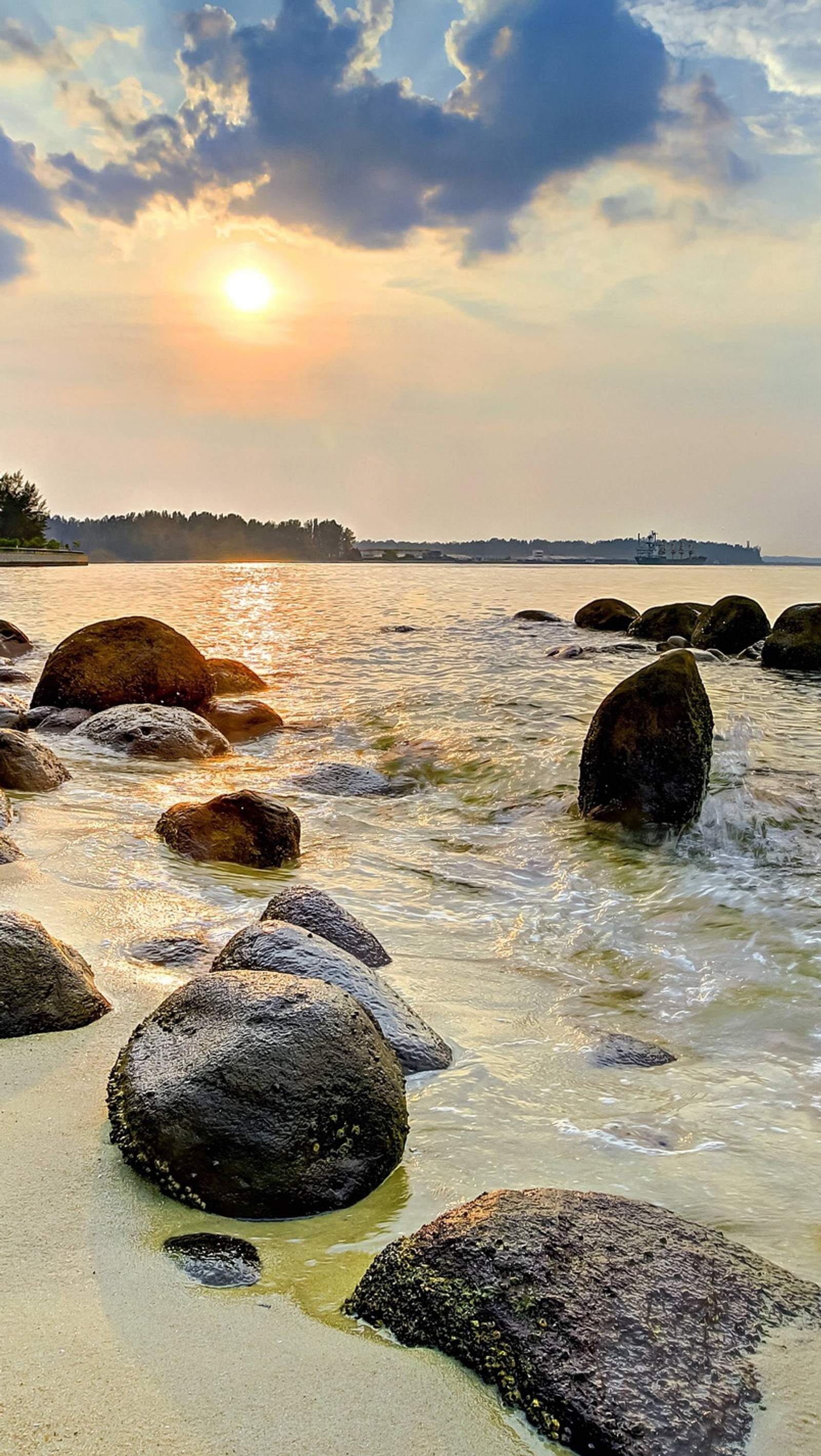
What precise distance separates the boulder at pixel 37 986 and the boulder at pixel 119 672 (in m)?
7.90

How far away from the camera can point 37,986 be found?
320 cm

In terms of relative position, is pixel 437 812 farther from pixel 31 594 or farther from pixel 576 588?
pixel 576 588

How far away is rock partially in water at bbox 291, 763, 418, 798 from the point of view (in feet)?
28.2

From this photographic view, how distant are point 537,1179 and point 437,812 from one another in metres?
5.42

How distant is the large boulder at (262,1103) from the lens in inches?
97.3

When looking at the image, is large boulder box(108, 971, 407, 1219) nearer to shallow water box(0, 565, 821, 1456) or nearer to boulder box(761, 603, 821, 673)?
shallow water box(0, 565, 821, 1456)

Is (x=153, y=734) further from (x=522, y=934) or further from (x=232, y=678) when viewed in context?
(x=522, y=934)

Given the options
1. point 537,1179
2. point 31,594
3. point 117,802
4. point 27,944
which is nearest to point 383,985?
point 537,1179

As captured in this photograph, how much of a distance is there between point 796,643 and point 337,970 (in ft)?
50.1

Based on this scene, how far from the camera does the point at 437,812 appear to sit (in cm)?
819

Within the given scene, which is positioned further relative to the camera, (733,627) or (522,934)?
(733,627)

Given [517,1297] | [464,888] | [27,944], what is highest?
[27,944]

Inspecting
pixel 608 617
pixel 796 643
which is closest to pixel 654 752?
pixel 796 643

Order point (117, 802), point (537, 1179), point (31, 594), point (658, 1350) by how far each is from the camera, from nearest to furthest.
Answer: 1. point (658, 1350)
2. point (537, 1179)
3. point (117, 802)
4. point (31, 594)
